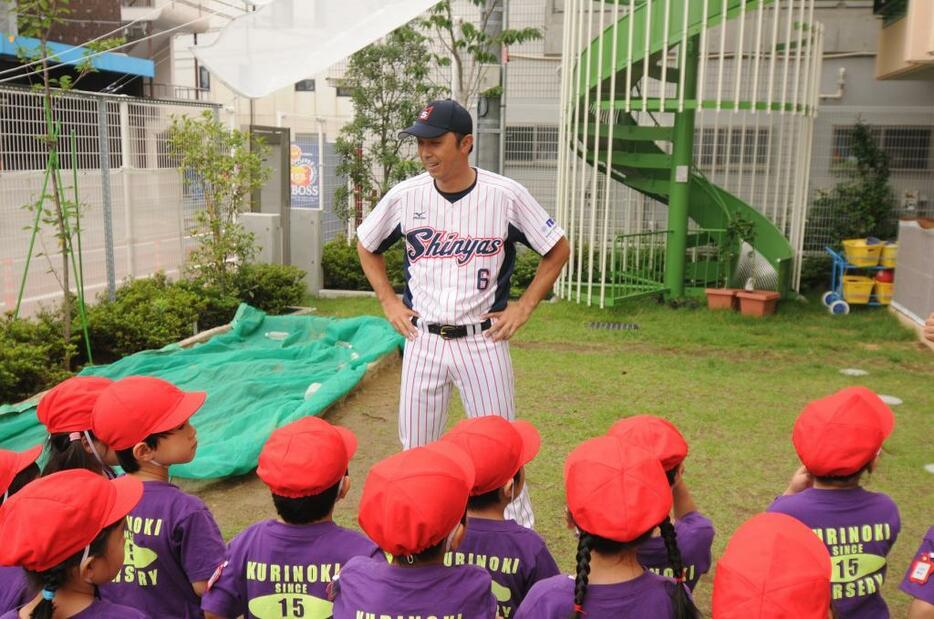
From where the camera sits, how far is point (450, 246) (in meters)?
→ 3.95

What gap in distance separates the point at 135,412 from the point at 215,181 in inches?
278

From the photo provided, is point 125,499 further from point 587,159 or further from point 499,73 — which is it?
point 499,73

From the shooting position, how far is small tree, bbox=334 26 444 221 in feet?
41.6

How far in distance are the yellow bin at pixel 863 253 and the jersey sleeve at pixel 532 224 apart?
8772mm

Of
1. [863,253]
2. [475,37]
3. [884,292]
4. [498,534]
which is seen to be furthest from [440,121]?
[475,37]

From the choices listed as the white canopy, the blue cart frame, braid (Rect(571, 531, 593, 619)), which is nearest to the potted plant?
the blue cart frame

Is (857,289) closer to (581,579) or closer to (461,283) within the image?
(461,283)

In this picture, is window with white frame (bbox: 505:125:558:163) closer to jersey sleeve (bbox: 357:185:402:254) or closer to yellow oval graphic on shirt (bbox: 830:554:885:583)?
jersey sleeve (bbox: 357:185:402:254)

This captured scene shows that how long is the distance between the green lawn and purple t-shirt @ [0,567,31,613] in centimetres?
247

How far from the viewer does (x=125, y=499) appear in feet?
7.49

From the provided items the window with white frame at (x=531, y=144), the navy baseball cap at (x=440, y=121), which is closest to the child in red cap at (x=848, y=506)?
the navy baseball cap at (x=440, y=121)

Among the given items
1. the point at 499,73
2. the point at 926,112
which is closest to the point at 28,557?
the point at 499,73

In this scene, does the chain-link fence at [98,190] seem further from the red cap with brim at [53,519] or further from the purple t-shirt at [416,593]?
the purple t-shirt at [416,593]

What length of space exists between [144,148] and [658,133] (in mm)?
6417
